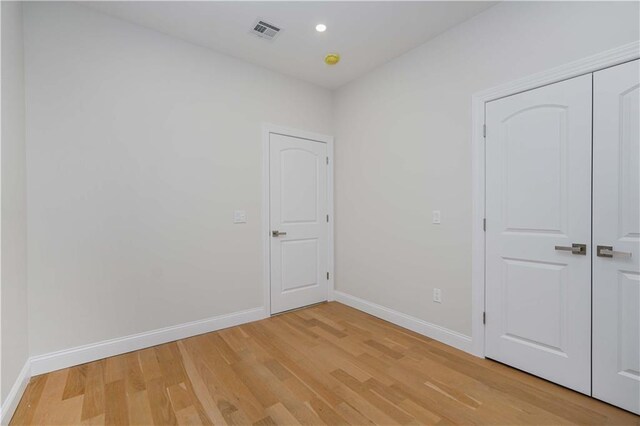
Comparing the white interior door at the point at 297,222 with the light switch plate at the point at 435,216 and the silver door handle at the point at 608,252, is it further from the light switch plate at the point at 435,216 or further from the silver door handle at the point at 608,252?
the silver door handle at the point at 608,252

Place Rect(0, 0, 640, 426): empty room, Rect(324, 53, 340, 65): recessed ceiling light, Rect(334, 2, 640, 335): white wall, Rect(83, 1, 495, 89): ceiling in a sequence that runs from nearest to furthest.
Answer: Rect(0, 0, 640, 426): empty room → Rect(334, 2, 640, 335): white wall → Rect(83, 1, 495, 89): ceiling → Rect(324, 53, 340, 65): recessed ceiling light

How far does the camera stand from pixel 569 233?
1.94m

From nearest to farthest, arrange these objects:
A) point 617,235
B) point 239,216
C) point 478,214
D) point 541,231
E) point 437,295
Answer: point 617,235 → point 541,231 → point 478,214 → point 437,295 → point 239,216

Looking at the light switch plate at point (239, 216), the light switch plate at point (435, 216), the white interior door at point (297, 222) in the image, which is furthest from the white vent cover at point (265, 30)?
the light switch plate at point (435, 216)

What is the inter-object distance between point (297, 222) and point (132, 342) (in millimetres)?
2018

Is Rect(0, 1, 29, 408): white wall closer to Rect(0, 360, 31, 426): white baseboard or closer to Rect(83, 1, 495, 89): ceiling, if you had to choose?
Rect(0, 360, 31, 426): white baseboard

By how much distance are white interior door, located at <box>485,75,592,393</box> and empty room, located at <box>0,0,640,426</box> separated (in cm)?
1

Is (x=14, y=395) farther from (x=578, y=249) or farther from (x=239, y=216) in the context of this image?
(x=578, y=249)

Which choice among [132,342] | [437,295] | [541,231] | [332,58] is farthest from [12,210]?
[541,231]

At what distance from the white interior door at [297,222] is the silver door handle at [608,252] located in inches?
105

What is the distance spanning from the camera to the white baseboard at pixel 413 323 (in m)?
2.52

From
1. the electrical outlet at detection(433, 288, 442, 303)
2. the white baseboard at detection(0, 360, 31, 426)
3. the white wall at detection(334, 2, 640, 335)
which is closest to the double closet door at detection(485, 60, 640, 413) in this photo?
the white wall at detection(334, 2, 640, 335)

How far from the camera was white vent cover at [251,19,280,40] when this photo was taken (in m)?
2.52

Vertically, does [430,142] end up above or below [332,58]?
below
